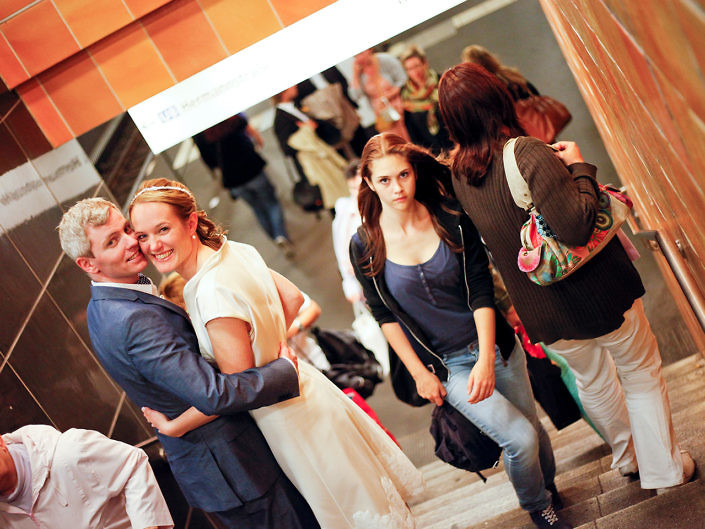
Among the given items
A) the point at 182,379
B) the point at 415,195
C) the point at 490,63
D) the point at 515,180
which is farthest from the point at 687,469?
the point at 490,63

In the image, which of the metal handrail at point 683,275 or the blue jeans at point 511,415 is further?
the blue jeans at point 511,415

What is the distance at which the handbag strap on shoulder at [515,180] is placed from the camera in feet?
7.06

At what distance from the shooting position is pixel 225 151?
15.3ft

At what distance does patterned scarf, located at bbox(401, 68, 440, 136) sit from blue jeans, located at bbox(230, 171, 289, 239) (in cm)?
112

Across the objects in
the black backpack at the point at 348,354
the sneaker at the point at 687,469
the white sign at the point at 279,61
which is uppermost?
the white sign at the point at 279,61

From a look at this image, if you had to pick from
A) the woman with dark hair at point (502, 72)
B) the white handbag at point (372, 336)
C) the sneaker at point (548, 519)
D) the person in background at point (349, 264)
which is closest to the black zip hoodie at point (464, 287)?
the sneaker at point (548, 519)

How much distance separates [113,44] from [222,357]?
217 centimetres

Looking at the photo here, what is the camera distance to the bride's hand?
231 cm

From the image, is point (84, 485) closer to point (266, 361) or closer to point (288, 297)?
point (266, 361)

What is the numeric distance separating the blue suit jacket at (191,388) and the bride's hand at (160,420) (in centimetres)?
2

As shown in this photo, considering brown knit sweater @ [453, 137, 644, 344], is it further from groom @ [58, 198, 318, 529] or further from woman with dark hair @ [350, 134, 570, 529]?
groom @ [58, 198, 318, 529]

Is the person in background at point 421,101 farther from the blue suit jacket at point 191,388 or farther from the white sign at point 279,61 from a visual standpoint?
the blue suit jacket at point 191,388

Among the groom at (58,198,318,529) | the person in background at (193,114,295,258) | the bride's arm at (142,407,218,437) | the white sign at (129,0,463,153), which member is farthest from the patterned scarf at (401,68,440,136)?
the bride's arm at (142,407,218,437)

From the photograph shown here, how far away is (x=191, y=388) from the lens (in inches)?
84.8
